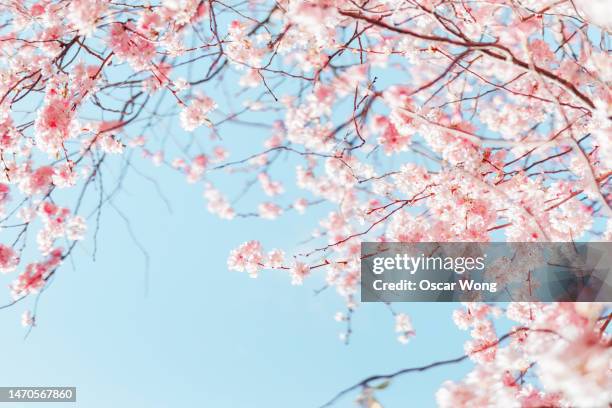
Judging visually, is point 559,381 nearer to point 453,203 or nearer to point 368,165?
point 453,203

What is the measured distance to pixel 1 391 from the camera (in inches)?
155

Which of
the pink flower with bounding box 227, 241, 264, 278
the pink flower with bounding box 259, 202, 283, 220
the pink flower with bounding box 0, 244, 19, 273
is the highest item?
the pink flower with bounding box 259, 202, 283, 220

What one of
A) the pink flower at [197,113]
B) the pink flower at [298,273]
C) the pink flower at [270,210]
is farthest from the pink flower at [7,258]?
the pink flower at [270,210]

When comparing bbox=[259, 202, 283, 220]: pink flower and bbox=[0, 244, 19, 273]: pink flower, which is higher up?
bbox=[259, 202, 283, 220]: pink flower

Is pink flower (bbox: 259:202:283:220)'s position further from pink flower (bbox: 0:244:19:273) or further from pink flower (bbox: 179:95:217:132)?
pink flower (bbox: 0:244:19:273)

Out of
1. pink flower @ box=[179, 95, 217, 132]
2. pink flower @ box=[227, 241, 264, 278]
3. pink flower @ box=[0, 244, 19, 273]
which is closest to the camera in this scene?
pink flower @ box=[0, 244, 19, 273]

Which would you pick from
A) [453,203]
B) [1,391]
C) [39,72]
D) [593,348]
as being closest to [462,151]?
[453,203]

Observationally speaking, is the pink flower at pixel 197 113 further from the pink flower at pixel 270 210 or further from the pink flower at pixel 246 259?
the pink flower at pixel 270 210

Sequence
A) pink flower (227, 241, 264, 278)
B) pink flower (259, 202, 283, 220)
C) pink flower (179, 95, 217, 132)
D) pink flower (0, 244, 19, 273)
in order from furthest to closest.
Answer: pink flower (259, 202, 283, 220), pink flower (227, 241, 264, 278), pink flower (179, 95, 217, 132), pink flower (0, 244, 19, 273)

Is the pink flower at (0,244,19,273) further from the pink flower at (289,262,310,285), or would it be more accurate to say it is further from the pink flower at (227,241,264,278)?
the pink flower at (289,262,310,285)

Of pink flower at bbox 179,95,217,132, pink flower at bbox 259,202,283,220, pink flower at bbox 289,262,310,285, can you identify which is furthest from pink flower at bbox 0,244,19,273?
pink flower at bbox 259,202,283,220

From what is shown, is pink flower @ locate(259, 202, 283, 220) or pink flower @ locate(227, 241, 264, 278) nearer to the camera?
pink flower @ locate(227, 241, 264, 278)

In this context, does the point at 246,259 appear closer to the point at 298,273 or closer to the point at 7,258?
the point at 298,273

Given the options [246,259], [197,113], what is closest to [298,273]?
[246,259]
